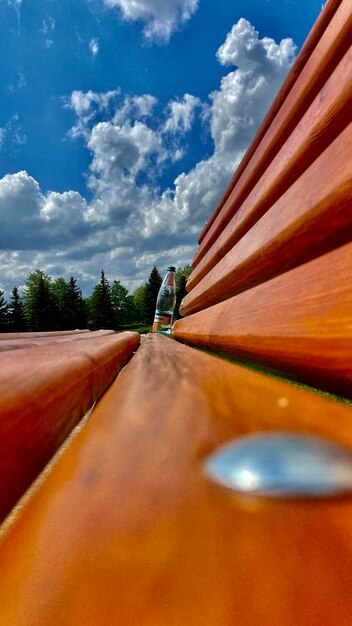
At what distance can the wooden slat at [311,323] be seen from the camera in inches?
19.5

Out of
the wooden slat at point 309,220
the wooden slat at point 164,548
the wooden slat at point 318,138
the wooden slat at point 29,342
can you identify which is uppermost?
the wooden slat at point 318,138

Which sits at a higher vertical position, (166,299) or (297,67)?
(297,67)

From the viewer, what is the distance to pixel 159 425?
0.54 metres

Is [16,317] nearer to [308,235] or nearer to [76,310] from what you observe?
[76,310]

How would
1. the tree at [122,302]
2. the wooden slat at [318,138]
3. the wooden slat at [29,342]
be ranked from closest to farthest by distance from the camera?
the wooden slat at [318,138] → the wooden slat at [29,342] → the tree at [122,302]

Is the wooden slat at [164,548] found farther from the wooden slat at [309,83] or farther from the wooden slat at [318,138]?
the wooden slat at [309,83]

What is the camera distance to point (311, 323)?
0.57 metres

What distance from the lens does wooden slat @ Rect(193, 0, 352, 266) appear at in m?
0.73

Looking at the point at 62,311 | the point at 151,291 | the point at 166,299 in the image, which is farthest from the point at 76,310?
the point at 166,299

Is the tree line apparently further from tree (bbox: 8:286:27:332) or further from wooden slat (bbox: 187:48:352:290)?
wooden slat (bbox: 187:48:352:290)

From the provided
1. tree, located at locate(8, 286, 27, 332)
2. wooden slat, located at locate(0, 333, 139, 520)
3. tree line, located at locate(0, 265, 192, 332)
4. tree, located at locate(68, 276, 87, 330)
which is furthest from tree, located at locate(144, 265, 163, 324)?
wooden slat, located at locate(0, 333, 139, 520)

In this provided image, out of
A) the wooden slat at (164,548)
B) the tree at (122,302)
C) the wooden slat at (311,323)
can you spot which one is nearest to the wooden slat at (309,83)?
the wooden slat at (311,323)

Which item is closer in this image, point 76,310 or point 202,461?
point 202,461

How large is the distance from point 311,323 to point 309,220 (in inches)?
8.7
